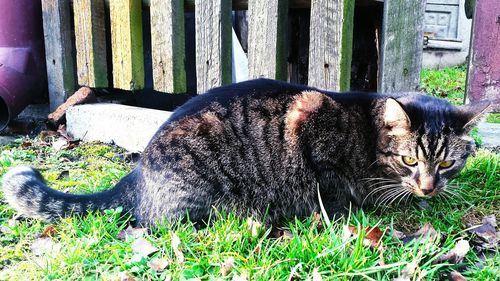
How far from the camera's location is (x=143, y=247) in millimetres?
2049

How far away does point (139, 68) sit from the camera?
4.23m

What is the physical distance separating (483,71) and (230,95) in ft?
6.48

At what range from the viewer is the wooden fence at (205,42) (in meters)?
3.04

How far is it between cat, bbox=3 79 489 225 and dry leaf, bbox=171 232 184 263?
218mm

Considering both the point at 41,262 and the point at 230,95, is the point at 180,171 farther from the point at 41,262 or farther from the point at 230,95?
the point at 41,262

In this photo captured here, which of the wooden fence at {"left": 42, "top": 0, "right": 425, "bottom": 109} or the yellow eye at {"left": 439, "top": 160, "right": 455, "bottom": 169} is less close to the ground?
the wooden fence at {"left": 42, "top": 0, "right": 425, "bottom": 109}

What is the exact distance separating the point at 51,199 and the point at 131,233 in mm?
528

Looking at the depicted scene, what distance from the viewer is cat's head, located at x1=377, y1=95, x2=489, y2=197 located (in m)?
2.32

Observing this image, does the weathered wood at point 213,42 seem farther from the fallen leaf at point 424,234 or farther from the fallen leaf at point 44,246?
the fallen leaf at point 424,234

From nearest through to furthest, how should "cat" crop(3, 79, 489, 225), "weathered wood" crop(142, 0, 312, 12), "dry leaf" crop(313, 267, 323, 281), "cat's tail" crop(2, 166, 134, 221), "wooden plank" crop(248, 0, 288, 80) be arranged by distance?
"dry leaf" crop(313, 267, 323, 281) → "cat" crop(3, 79, 489, 225) → "cat's tail" crop(2, 166, 134, 221) → "wooden plank" crop(248, 0, 288, 80) → "weathered wood" crop(142, 0, 312, 12)

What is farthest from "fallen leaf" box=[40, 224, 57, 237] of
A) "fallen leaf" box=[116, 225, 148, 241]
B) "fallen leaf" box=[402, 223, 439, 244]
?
"fallen leaf" box=[402, 223, 439, 244]

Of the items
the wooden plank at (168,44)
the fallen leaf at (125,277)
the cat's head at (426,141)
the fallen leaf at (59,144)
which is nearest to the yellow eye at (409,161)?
the cat's head at (426,141)

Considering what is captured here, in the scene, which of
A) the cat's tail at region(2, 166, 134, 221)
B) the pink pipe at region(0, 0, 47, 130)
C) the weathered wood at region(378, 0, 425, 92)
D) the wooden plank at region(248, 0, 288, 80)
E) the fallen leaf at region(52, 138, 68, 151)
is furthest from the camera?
the pink pipe at region(0, 0, 47, 130)

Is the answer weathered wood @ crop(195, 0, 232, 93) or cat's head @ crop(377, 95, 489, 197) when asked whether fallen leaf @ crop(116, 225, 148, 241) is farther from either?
weathered wood @ crop(195, 0, 232, 93)
